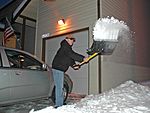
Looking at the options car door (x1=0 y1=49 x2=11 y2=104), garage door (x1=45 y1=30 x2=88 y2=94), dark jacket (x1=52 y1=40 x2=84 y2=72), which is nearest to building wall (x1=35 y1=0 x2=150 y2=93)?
garage door (x1=45 y1=30 x2=88 y2=94)

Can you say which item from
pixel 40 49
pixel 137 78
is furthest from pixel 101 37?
pixel 137 78

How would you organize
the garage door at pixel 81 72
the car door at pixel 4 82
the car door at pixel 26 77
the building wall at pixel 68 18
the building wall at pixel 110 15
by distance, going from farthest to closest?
1. the garage door at pixel 81 72
2. the building wall at pixel 110 15
3. the building wall at pixel 68 18
4. the car door at pixel 26 77
5. the car door at pixel 4 82

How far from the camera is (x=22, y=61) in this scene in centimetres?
501

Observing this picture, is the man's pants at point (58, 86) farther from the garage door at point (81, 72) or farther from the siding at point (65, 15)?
the siding at point (65, 15)

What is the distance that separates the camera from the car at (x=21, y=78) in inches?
168

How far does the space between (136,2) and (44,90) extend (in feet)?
24.9

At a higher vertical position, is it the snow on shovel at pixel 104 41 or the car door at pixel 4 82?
the snow on shovel at pixel 104 41

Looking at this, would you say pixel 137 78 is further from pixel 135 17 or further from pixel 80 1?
pixel 80 1

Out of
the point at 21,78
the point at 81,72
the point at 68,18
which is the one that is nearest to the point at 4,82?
the point at 21,78

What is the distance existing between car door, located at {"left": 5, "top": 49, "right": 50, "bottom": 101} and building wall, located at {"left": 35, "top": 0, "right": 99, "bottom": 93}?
2.18 meters

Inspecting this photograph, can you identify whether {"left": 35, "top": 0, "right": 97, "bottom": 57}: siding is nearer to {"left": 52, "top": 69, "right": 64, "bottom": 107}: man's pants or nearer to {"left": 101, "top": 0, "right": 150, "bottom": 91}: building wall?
{"left": 101, "top": 0, "right": 150, "bottom": 91}: building wall

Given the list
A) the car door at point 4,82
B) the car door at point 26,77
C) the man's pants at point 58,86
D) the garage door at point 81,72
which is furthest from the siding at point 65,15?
the car door at point 4,82

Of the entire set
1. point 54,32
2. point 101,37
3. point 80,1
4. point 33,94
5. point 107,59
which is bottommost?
point 33,94

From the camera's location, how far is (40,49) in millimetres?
9328
